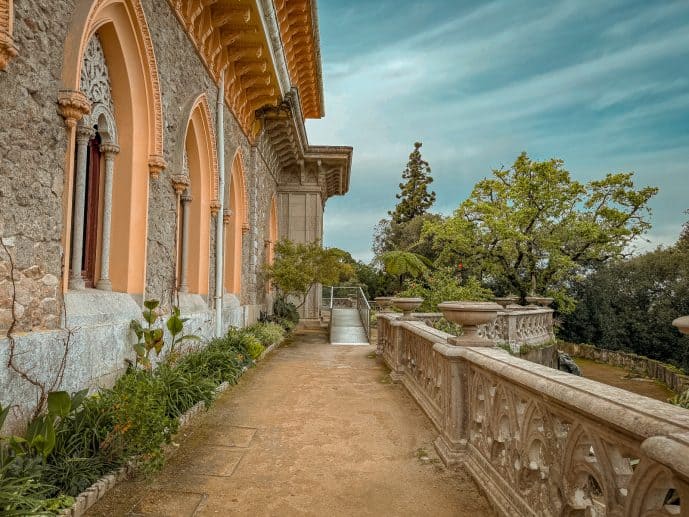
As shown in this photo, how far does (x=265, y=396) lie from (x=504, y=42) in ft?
42.9

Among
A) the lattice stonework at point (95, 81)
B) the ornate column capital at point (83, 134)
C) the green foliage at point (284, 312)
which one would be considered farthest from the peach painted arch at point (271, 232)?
the ornate column capital at point (83, 134)

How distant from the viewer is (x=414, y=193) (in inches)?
1474

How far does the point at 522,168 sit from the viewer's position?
20203 millimetres

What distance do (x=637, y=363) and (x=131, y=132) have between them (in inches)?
Answer: 738

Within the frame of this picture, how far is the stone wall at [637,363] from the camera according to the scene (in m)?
13.8

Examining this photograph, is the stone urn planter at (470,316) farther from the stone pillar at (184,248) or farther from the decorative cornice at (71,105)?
the stone pillar at (184,248)

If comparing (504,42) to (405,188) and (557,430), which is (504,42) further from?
(405,188)

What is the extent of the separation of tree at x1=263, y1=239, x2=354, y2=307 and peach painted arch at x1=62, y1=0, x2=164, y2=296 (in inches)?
314

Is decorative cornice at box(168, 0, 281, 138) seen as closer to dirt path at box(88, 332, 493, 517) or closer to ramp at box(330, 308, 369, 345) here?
dirt path at box(88, 332, 493, 517)

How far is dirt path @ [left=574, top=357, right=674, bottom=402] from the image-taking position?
13450 mm

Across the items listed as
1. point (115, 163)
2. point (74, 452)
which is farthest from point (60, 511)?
point (115, 163)

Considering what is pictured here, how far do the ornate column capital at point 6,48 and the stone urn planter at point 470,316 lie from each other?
4.01 meters

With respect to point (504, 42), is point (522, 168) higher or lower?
lower

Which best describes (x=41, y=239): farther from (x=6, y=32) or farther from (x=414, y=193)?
(x=414, y=193)
